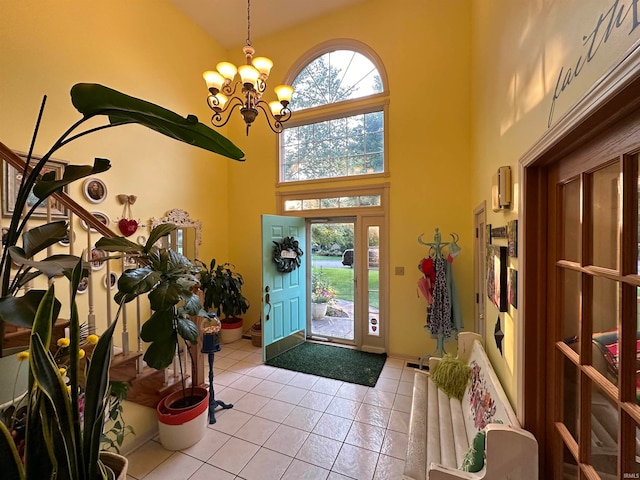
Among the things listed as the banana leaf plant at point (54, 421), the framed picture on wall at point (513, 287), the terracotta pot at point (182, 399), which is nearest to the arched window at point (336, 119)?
the framed picture on wall at point (513, 287)

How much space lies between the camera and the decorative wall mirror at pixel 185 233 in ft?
12.5

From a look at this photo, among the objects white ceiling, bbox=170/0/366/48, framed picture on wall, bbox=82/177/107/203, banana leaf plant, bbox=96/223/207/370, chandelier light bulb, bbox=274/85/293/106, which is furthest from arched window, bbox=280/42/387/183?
banana leaf plant, bbox=96/223/207/370

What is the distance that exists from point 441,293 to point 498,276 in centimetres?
141

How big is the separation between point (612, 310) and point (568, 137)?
0.60 m

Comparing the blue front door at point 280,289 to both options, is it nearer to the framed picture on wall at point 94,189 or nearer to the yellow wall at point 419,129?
the yellow wall at point 419,129

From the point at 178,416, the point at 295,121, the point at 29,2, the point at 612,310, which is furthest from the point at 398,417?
the point at 29,2

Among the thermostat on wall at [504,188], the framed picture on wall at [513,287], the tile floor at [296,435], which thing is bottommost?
the tile floor at [296,435]

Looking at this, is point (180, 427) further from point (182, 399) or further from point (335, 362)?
point (335, 362)

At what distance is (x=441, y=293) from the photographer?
3.14 metres

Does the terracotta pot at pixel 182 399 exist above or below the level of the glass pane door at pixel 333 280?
below

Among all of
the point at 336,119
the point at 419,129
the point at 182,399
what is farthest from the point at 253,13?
the point at 182,399

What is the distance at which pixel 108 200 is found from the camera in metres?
3.15

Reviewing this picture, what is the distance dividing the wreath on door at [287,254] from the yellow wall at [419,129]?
1.40 m

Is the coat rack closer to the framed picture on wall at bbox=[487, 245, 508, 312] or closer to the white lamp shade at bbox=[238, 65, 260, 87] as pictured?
the framed picture on wall at bbox=[487, 245, 508, 312]
